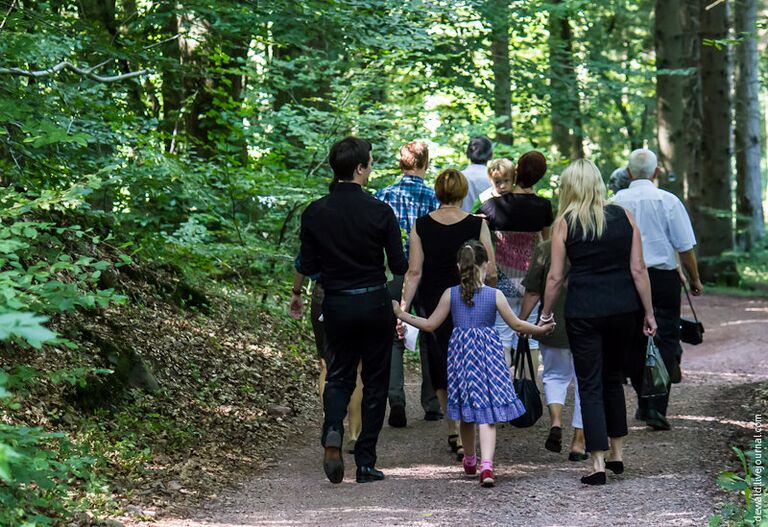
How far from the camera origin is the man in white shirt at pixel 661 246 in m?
8.16

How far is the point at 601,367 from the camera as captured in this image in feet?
22.0

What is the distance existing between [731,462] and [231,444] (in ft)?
12.1

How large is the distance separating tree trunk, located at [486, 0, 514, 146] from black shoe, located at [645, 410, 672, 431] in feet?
27.4

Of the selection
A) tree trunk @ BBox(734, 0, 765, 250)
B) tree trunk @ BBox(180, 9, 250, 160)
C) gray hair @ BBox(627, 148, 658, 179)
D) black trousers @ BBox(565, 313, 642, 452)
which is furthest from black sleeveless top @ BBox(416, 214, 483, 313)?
tree trunk @ BBox(734, 0, 765, 250)

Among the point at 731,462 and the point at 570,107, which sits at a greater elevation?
the point at 570,107

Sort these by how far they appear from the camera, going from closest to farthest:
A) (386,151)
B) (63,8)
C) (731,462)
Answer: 1. (731,462)
2. (63,8)
3. (386,151)

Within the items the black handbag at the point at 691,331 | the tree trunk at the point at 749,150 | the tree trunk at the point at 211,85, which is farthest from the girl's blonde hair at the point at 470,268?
the tree trunk at the point at 749,150

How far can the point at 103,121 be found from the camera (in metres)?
8.83

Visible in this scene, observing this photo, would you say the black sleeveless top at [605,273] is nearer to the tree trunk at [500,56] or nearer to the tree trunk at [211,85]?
the tree trunk at [211,85]

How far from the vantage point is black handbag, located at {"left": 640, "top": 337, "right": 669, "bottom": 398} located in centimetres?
695

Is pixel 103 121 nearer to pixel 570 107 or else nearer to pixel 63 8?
pixel 63 8

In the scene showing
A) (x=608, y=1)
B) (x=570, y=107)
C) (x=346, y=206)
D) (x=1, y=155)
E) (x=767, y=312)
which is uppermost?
(x=608, y=1)

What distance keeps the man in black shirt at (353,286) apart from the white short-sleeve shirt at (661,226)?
2.57 m

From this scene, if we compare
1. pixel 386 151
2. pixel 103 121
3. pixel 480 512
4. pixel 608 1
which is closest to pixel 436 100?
pixel 386 151
